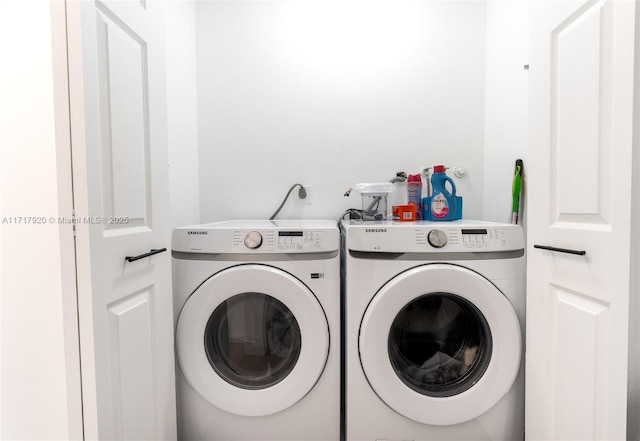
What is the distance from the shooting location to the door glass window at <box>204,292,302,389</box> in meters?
1.10

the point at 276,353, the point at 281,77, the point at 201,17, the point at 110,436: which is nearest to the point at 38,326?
the point at 110,436

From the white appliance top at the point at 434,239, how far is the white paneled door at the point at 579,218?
0.33 feet

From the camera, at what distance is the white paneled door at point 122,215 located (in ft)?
2.22

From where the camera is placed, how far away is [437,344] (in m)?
1.12

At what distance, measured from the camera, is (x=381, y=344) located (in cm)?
103

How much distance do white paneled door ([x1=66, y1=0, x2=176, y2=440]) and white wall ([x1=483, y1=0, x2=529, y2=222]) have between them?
4.75ft

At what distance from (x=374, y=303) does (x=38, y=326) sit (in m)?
1.06

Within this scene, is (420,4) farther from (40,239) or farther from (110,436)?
(110,436)

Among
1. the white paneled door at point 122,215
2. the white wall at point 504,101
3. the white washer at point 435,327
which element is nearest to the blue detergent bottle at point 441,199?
the white wall at point 504,101

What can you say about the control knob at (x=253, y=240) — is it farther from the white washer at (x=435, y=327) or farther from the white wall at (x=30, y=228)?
the white wall at (x=30, y=228)

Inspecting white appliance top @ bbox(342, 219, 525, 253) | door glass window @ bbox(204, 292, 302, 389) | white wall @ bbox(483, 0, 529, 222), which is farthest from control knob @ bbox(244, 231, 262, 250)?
white wall @ bbox(483, 0, 529, 222)

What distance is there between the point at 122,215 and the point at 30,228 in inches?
13.6

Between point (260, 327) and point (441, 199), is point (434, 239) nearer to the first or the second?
point (441, 199)

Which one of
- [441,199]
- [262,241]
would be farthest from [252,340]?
[441,199]
